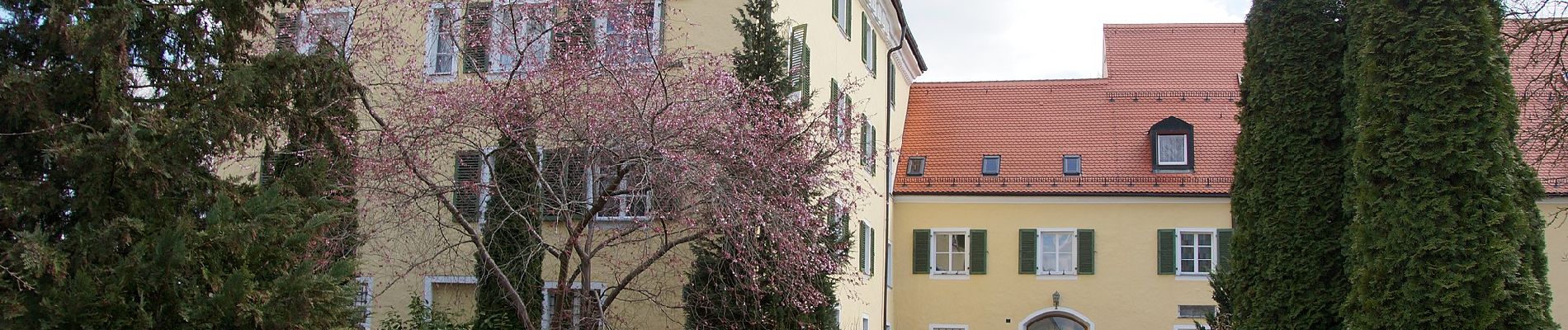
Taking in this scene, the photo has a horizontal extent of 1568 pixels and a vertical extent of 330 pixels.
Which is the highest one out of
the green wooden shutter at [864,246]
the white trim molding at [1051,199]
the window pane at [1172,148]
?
the window pane at [1172,148]

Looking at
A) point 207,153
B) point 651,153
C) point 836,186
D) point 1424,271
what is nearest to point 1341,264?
point 1424,271

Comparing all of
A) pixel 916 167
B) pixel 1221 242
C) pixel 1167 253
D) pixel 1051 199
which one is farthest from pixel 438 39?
pixel 1221 242

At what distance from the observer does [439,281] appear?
1745 centimetres

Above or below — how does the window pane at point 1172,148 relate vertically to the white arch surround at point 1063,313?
above

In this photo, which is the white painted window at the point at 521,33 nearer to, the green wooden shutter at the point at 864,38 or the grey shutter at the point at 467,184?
the grey shutter at the point at 467,184

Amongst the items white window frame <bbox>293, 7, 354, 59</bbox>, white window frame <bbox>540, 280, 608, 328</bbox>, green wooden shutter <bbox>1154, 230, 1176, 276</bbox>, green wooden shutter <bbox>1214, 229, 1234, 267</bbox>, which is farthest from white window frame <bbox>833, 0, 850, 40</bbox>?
green wooden shutter <bbox>1214, 229, 1234, 267</bbox>

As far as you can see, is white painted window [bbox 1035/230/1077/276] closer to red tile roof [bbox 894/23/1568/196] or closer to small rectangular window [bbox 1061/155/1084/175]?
red tile roof [bbox 894/23/1568/196]

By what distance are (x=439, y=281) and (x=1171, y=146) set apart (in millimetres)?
15875

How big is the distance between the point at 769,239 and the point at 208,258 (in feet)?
20.7

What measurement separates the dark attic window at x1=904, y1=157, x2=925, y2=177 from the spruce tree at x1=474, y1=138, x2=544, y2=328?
1340 cm

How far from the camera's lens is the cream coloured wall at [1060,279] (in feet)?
90.7

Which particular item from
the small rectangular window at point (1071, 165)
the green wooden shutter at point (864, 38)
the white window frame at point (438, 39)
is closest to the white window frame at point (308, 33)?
the white window frame at point (438, 39)

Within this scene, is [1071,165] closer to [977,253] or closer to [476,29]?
[977,253]

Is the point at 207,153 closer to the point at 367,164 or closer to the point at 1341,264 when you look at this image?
the point at 367,164
